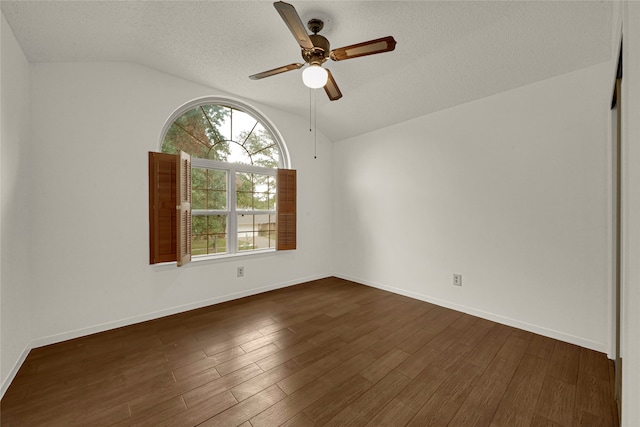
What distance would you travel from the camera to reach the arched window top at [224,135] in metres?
3.34

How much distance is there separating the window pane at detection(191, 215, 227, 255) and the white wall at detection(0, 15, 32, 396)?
1.50 meters

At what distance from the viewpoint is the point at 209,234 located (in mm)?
3586

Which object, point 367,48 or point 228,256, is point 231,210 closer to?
point 228,256

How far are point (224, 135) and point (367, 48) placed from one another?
8.07ft

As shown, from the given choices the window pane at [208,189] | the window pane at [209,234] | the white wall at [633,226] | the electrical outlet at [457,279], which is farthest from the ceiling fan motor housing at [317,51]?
the electrical outlet at [457,279]

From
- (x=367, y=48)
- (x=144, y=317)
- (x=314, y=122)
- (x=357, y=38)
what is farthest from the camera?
(x=314, y=122)

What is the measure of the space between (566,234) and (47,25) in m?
4.86

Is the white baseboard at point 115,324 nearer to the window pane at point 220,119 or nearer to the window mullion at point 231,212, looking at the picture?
the window mullion at point 231,212

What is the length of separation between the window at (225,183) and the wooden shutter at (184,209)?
3 cm

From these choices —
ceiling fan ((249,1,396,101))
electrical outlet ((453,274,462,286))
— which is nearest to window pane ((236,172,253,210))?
ceiling fan ((249,1,396,101))

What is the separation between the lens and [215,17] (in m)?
2.17

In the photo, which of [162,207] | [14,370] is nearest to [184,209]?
[162,207]

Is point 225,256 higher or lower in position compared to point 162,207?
lower

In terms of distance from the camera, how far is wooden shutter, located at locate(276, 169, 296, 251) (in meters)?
4.07
